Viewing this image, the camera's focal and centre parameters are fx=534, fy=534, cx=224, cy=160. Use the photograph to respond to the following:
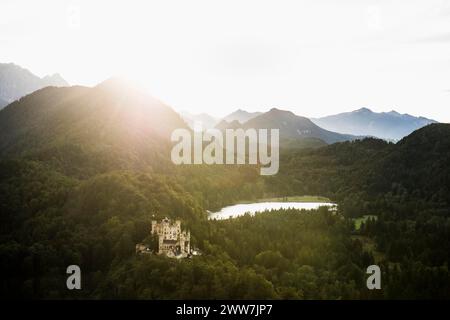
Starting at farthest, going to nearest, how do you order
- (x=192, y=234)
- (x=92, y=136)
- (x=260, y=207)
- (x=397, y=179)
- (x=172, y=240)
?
(x=397, y=179) → (x=92, y=136) → (x=260, y=207) → (x=192, y=234) → (x=172, y=240)

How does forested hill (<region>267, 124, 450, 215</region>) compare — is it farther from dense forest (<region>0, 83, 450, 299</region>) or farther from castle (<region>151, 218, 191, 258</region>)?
castle (<region>151, 218, 191, 258</region>)

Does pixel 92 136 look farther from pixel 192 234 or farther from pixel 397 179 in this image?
pixel 397 179

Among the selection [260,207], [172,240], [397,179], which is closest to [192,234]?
[172,240]

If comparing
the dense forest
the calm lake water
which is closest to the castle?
the dense forest

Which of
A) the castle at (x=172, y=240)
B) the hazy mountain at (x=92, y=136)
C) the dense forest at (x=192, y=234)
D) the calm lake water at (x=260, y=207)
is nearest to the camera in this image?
the dense forest at (x=192, y=234)

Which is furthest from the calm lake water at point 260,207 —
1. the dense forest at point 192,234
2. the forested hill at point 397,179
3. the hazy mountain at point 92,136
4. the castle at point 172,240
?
the castle at point 172,240

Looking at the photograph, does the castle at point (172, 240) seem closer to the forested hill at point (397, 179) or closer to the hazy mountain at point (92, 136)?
the hazy mountain at point (92, 136)
